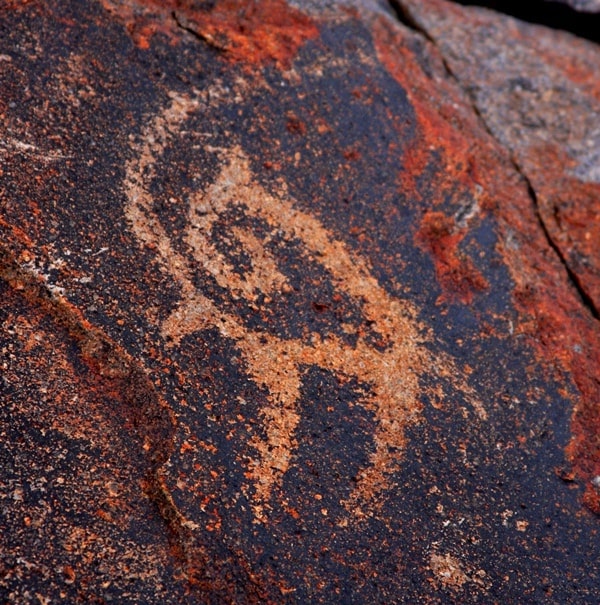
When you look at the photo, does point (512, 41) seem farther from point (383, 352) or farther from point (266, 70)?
point (383, 352)

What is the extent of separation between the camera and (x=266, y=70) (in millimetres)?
2219

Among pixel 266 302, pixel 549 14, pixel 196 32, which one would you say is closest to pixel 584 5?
pixel 549 14

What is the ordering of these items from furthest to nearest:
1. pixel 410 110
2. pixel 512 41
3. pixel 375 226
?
pixel 512 41
pixel 410 110
pixel 375 226

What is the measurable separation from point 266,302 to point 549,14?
2.33 m

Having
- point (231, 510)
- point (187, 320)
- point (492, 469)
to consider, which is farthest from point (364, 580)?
point (187, 320)

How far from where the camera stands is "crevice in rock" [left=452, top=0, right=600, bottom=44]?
10.4ft

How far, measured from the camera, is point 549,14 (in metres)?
3.19

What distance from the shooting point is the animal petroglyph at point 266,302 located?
1.71m

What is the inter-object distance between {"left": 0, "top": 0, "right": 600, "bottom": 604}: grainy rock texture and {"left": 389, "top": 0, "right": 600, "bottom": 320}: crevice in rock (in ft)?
0.05

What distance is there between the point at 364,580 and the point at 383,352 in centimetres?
62

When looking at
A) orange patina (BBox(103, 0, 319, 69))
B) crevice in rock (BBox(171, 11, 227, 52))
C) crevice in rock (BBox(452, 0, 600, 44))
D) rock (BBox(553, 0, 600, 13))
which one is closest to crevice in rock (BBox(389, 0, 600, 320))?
crevice in rock (BBox(452, 0, 600, 44))

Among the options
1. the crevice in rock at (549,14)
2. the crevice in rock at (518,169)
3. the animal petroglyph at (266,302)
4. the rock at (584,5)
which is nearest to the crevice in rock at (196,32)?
the animal petroglyph at (266,302)

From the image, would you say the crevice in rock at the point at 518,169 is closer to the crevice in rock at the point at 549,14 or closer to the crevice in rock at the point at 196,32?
the crevice in rock at the point at 549,14

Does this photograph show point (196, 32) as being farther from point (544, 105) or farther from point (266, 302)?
point (544, 105)
